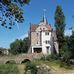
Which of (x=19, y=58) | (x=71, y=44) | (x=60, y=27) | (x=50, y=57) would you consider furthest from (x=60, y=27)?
(x=19, y=58)

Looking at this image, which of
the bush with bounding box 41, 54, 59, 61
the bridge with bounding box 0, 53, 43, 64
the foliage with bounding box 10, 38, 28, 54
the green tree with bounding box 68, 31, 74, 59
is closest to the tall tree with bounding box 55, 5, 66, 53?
the bush with bounding box 41, 54, 59, 61

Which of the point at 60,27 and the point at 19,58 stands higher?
the point at 60,27

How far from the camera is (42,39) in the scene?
99.2 meters

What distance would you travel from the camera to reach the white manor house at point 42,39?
98062 mm

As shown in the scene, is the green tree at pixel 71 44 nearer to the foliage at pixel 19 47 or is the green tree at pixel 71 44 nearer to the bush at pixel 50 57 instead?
the bush at pixel 50 57

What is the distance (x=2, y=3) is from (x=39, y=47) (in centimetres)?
8656

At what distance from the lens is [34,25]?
101 meters

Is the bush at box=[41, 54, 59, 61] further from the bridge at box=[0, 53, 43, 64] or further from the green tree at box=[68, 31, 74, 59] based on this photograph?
the green tree at box=[68, 31, 74, 59]

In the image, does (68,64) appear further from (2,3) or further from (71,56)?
(2,3)

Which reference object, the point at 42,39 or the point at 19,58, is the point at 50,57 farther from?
the point at 42,39

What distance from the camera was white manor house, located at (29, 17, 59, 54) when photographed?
98062 mm

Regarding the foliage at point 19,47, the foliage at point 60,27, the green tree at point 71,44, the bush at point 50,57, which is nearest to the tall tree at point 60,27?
the foliage at point 60,27

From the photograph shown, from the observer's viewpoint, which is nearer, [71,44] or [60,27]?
[71,44]

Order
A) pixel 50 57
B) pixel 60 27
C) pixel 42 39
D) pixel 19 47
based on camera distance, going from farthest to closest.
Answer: pixel 19 47
pixel 42 39
pixel 60 27
pixel 50 57
